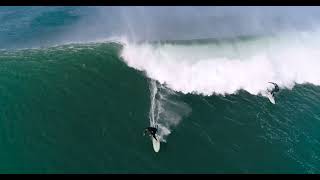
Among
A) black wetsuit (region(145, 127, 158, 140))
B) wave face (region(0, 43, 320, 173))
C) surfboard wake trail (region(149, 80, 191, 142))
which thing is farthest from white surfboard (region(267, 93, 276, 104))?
black wetsuit (region(145, 127, 158, 140))

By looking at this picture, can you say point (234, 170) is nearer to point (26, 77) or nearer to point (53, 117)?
point (53, 117)

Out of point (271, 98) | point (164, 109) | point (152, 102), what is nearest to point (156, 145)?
point (164, 109)

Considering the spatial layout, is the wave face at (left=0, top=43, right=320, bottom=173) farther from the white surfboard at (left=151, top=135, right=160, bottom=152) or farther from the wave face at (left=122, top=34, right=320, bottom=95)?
the wave face at (left=122, top=34, right=320, bottom=95)

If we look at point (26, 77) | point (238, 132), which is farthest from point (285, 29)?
point (26, 77)

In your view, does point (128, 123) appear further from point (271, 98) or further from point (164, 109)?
point (271, 98)

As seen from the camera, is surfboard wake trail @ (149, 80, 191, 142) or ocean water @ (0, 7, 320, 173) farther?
surfboard wake trail @ (149, 80, 191, 142)

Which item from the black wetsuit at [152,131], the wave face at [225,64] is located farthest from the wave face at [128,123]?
the wave face at [225,64]

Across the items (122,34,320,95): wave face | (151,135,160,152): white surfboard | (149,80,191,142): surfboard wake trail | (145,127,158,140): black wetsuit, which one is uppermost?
(122,34,320,95): wave face
